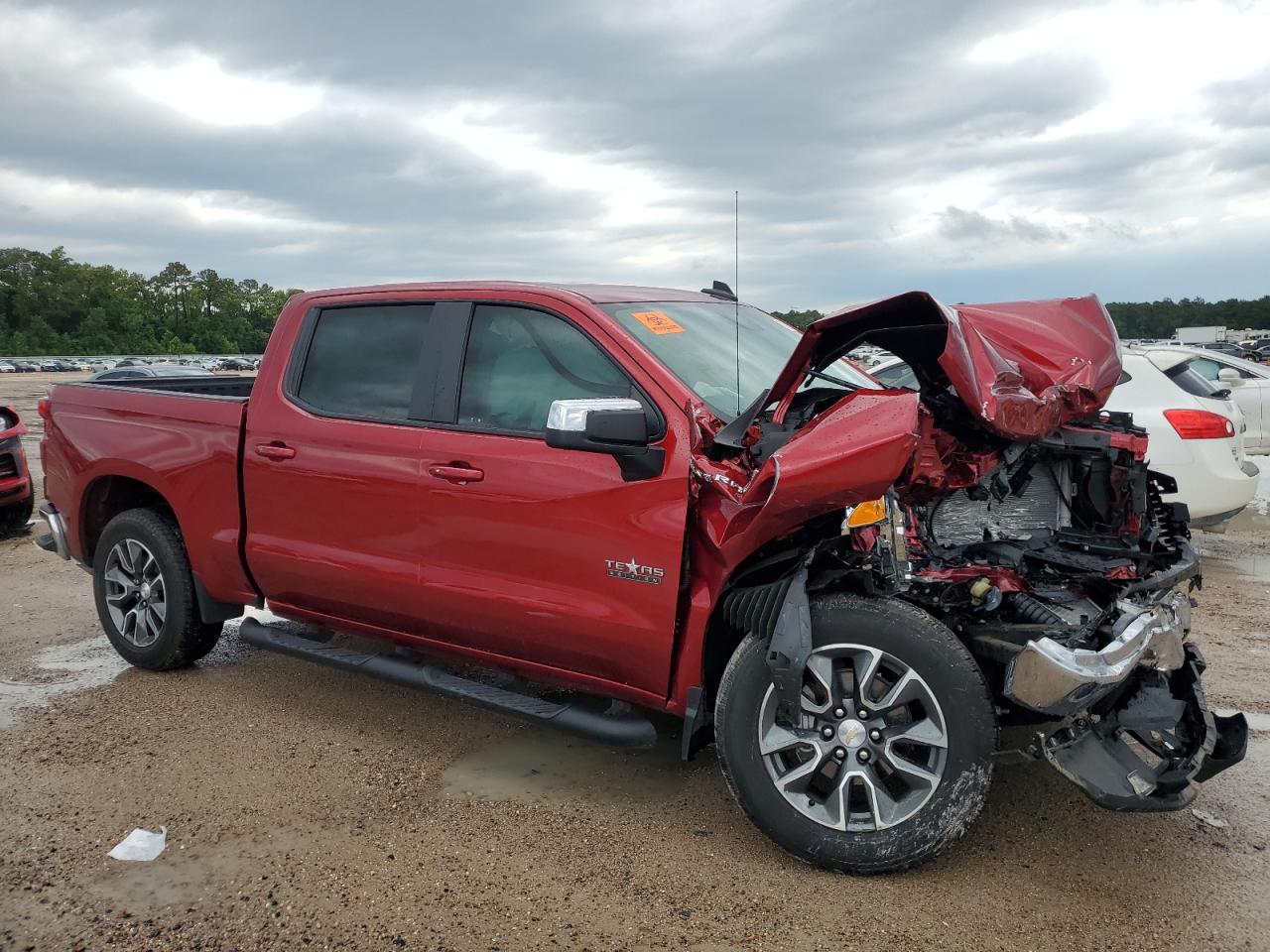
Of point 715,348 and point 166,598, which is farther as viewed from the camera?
point 166,598

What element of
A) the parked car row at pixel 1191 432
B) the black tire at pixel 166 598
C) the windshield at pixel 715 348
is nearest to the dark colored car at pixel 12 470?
the black tire at pixel 166 598

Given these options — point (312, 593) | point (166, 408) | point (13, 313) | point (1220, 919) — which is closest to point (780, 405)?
point (1220, 919)

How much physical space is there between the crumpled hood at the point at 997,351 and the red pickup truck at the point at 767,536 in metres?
0.01

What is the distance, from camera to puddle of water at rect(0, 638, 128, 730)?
4.98 metres

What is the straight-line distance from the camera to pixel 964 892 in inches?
124

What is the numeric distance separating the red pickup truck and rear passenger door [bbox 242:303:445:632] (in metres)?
0.01

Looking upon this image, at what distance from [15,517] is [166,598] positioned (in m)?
5.32

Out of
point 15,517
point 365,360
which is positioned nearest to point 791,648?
point 365,360

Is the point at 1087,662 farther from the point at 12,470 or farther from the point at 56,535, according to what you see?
the point at 12,470

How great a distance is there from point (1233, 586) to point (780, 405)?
16.4ft

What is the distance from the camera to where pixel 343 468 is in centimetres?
427

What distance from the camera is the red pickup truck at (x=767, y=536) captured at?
10.3ft

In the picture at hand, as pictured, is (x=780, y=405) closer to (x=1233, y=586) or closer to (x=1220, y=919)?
(x=1220, y=919)

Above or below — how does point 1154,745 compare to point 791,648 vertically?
below
